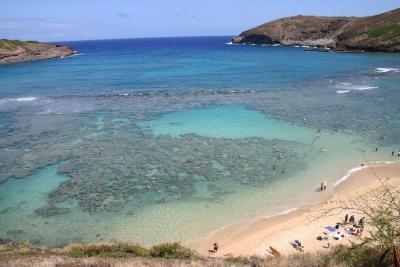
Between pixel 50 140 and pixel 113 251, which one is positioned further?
pixel 50 140

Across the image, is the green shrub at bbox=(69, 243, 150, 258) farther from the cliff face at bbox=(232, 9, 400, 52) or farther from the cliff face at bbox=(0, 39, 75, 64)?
the cliff face at bbox=(0, 39, 75, 64)

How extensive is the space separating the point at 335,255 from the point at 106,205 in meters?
16.8

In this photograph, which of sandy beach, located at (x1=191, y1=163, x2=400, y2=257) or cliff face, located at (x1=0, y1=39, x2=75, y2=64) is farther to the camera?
cliff face, located at (x1=0, y1=39, x2=75, y2=64)

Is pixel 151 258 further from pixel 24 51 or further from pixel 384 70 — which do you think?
pixel 24 51

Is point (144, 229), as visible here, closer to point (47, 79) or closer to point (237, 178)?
point (237, 178)

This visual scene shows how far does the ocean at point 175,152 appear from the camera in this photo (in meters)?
25.0

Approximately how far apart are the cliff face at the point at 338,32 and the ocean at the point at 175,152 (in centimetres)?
6270

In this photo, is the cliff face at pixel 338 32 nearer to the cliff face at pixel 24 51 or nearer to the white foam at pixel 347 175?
the cliff face at pixel 24 51

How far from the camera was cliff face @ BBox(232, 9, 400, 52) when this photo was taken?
407ft

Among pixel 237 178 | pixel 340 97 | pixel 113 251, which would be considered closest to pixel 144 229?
pixel 113 251

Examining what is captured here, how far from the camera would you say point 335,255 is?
14.2 m

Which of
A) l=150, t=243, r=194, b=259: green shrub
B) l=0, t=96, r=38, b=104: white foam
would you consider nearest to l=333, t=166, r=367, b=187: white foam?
l=150, t=243, r=194, b=259: green shrub

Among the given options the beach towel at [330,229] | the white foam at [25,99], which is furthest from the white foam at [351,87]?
the white foam at [25,99]

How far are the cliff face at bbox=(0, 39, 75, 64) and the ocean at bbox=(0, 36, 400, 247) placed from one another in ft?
213
